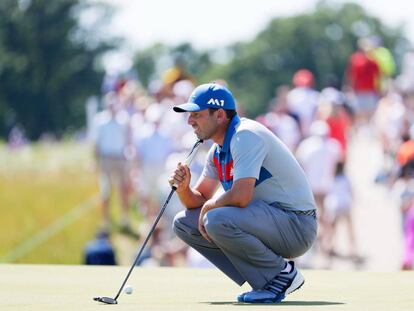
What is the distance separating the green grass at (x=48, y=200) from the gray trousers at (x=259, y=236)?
45.2ft

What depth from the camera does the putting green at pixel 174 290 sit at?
392 inches

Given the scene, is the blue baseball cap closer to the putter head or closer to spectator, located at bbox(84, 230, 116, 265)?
the putter head

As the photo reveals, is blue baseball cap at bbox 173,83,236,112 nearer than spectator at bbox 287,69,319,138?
Yes

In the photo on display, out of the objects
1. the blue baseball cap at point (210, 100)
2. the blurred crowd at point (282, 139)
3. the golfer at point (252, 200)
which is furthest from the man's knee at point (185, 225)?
the blurred crowd at point (282, 139)

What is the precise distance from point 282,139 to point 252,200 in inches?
454

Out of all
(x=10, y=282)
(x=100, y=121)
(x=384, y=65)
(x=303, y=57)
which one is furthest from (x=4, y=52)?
(x=10, y=282)

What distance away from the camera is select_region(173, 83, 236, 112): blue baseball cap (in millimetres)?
10219

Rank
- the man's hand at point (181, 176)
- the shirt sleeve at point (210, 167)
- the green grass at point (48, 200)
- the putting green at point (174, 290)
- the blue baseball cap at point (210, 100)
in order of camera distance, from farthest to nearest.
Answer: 1. the green grass at point (48, 200)
2. the shirt sleeve at point (210, 167)
3. the man's hand at point (181, 176)
4. the blue baseball cap at point (210, 100)
5. the putting green at point (174, 290)

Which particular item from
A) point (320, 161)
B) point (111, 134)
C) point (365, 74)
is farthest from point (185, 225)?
point (365, 74)

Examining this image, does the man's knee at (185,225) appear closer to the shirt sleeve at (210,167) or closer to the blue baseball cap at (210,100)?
the shirt sleeve at (210,167)

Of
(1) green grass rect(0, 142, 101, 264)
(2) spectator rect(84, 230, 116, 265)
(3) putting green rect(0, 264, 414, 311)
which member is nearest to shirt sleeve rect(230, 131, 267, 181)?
(3) putting green rect(0, 264, 414, 311)

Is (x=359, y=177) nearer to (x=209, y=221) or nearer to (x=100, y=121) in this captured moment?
(x=100, y=121)

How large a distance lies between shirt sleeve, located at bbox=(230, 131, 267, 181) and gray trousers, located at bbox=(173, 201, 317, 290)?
32 cm

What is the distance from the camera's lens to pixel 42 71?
105625 mm
